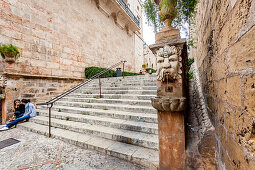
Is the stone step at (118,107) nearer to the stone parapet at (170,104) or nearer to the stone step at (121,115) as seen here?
the stone step at (121,115)

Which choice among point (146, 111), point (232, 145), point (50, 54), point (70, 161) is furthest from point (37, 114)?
point (232, 145)

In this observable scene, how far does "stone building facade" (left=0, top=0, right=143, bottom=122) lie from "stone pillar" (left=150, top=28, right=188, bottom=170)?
5.31 meters

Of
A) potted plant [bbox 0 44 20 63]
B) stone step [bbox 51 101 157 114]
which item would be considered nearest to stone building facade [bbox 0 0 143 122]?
potted plant [bbox 0 44 20 63]

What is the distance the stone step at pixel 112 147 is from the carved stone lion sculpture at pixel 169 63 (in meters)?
1.29

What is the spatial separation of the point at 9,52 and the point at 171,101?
5.58m

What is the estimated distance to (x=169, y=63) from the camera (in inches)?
59.4

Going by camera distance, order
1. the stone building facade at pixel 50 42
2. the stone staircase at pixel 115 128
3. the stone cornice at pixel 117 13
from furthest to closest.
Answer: the stone cornice at pixel 117 13
the stone building facade at pixel 50 42
the stone staircase at pixel 115 128

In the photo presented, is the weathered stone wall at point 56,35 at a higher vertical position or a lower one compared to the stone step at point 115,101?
higher

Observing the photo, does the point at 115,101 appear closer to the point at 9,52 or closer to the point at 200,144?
the point at 200,144

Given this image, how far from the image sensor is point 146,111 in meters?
3.20

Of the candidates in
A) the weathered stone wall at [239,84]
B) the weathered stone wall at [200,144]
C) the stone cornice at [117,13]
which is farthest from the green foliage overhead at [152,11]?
the stone cornice at [117,13]

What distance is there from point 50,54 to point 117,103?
4.26 meters


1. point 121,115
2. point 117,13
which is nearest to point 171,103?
point 121,115

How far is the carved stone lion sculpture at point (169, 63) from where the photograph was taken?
1.50m
